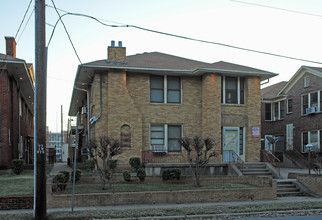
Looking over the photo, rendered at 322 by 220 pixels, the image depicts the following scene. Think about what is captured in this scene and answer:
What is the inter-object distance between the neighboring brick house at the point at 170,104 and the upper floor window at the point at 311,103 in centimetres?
591

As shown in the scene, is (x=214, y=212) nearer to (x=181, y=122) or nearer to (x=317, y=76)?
(x=181, y=122)

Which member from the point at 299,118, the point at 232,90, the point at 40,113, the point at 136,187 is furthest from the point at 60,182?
the point at 299,118

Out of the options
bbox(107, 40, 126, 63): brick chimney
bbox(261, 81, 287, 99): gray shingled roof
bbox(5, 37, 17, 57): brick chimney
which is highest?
bbox(5, 37, 17, 57): brick chimney

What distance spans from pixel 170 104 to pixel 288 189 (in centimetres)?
864

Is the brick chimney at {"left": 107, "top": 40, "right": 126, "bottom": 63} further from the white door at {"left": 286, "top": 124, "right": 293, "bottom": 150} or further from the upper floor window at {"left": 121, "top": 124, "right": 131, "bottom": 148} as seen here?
the white door at {"left": 286, "top": 124, "right": 293, "bottom": 150}

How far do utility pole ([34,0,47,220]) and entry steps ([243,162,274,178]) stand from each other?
488 inches

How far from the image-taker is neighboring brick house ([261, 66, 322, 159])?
27.0 meters

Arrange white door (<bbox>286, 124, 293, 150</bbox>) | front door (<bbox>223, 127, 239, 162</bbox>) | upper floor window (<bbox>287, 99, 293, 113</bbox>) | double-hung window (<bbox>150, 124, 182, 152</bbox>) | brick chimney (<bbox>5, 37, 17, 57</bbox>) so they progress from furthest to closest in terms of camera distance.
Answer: upper floor window (<bbox>287, 99, 293, 113</bbox>)
white door (<bbox>286, 124, 293, 150</bbox>)
brick chimney (<bbox>5, 37, 17, 57</bbox>)
front door (<bbox>223, 127, 239, 162</bbox>)
double-hung window (<bbox>150, 124, 182, 152</bbox>)

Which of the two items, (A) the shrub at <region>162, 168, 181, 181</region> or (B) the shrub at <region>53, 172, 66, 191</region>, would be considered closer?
(B) the shrub at <region>53, 172, 66, 191</region>

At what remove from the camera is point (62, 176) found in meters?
14.0

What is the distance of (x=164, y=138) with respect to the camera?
22.0 m

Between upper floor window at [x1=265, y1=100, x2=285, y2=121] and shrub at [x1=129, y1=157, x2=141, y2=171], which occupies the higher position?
upper floor window at [x1=265, y1=100, x2=285, y2=121]

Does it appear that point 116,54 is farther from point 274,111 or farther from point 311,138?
point 274,111

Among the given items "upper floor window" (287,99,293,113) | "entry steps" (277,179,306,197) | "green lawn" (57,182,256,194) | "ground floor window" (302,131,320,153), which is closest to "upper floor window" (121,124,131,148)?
"green lawn" (57,182,256,194)
